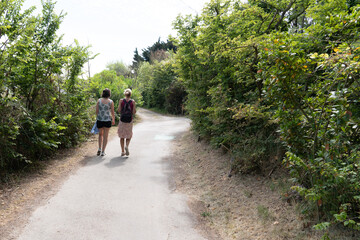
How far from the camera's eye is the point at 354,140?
2.89 metres

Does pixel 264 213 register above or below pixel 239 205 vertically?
above

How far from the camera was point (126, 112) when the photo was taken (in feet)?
23.5

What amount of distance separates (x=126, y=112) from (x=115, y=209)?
141 inches

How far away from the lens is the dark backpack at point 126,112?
7.13m

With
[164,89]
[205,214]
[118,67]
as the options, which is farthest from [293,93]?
[118,67]

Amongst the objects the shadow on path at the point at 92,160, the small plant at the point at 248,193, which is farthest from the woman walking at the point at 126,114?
the small plant at the point at 248,193

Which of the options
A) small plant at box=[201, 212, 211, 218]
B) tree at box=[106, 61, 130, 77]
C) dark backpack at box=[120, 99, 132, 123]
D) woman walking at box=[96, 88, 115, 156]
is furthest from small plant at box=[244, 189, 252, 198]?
tree at box=[106, 61, 130, 77]

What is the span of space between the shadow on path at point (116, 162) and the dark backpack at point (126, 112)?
1.07m

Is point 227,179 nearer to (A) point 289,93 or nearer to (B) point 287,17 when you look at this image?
(A) point 289,93

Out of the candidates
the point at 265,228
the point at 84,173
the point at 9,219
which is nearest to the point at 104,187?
the point at 84,173

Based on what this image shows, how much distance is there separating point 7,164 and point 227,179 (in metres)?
4.41

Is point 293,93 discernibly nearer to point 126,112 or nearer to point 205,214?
point 205,214

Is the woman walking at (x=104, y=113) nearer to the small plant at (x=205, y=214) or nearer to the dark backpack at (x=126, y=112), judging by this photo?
the dark backpack at (x=126, y=112)

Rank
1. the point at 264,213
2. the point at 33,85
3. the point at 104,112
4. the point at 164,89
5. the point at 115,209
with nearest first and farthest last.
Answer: the point at 264,213, the point at 115,209, the point at 33,85, the point at 104,112, the point at 164,89
